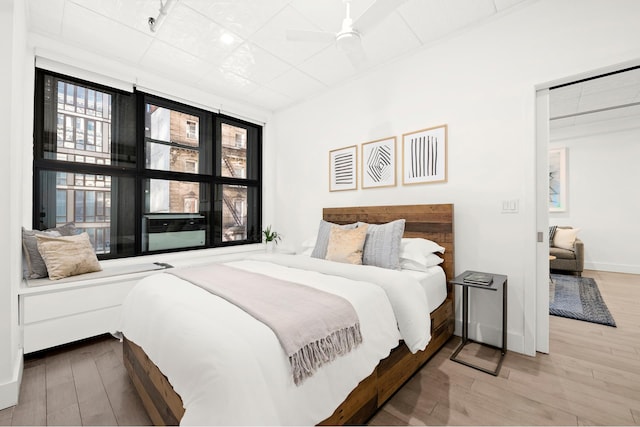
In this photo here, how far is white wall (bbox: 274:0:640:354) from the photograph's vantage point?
2082mm

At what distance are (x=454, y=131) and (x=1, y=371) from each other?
377 centimetres

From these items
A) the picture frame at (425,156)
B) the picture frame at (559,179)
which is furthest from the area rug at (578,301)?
the picture frame at (425,156)

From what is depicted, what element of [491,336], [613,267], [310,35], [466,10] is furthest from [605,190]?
[310,35]

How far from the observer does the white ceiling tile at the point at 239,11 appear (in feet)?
7.34

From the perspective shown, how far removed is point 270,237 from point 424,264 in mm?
2643

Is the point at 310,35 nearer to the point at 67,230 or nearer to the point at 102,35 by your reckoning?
the point at 102,35

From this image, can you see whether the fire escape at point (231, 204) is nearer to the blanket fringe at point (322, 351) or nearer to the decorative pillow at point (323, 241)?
the decorative pillow at point (323, 241)

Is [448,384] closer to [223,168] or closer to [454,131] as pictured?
[454,131]

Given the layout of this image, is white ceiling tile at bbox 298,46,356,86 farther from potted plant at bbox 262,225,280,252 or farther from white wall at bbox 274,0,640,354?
potted plant at bbox 262,225,280,252

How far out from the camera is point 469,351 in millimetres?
2355

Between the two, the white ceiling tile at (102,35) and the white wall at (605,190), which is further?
the white wall at (605,190)

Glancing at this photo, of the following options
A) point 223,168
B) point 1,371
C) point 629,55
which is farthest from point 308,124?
point 1,371

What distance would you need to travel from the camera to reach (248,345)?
106 centimetres

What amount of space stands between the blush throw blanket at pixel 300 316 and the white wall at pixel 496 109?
1715mm
